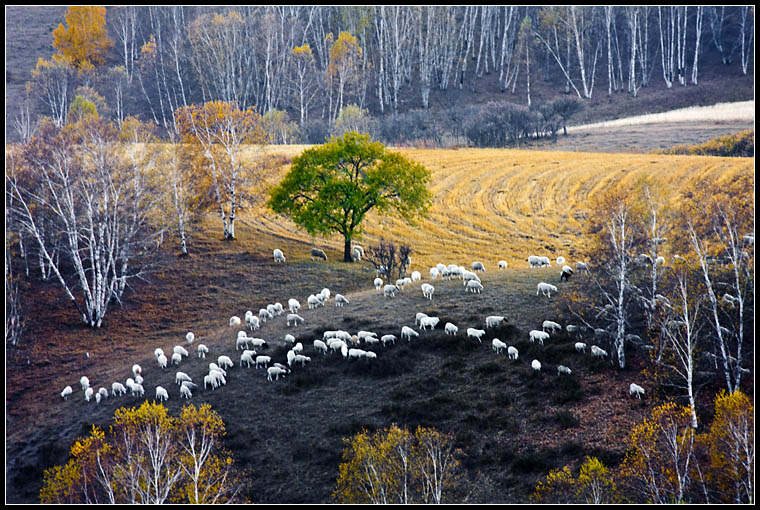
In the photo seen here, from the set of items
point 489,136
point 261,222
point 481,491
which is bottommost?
point 481,491

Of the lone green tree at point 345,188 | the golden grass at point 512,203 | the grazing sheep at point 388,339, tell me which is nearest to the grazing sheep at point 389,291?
the grazing sheep at point 388,339

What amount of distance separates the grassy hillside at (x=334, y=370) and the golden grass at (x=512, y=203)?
37 cm

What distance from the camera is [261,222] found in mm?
63750

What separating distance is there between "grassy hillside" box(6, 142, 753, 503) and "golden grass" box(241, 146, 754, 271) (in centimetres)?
37

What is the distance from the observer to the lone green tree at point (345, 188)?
51656 mm

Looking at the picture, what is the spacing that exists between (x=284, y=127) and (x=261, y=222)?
39.6 m

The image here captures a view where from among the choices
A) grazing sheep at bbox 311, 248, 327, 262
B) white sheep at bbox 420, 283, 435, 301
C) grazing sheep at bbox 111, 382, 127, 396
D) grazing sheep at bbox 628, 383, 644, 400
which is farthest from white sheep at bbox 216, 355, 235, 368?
grazing sheep at bbox 311, 248, 327, 262

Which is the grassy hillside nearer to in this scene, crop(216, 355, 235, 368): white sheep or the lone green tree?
crop(216, 355, 235, 368): white sheep

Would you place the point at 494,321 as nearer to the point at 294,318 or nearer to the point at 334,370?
the point at 334,370

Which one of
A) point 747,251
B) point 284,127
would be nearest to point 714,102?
point 284,127

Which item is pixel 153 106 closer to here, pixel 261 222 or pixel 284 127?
pixel 284 127

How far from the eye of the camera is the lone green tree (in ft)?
169

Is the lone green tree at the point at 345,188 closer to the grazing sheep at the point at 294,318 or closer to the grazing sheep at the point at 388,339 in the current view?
the grazing sheep at the point at 294,318

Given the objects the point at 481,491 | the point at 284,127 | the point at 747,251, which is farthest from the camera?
the point at 284,127
